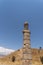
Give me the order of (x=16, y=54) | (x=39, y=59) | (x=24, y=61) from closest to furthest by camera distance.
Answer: (x=24, y=61)
(x=39, y=59)
(x=16, y=54)

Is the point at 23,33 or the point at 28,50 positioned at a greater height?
the point at 23,33

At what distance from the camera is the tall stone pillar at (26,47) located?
22.6 m

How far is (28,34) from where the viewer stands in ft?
→ 76.1

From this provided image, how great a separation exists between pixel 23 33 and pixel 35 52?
→ 184 ft

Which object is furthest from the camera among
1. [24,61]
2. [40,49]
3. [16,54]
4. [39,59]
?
[40,49]

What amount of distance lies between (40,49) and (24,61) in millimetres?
58964

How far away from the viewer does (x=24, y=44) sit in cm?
2294

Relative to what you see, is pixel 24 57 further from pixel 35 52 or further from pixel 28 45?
pixel 35 52

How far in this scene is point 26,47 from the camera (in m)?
22.8

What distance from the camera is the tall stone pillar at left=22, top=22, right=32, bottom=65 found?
22562mm

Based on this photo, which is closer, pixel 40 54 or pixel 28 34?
pixel 28 34

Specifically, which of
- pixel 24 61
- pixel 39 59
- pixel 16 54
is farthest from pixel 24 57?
pixel 16 54

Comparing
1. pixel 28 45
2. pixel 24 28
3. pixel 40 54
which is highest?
pixel 40 54

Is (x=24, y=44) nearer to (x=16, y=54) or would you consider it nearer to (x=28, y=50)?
(x=28, y=50)
